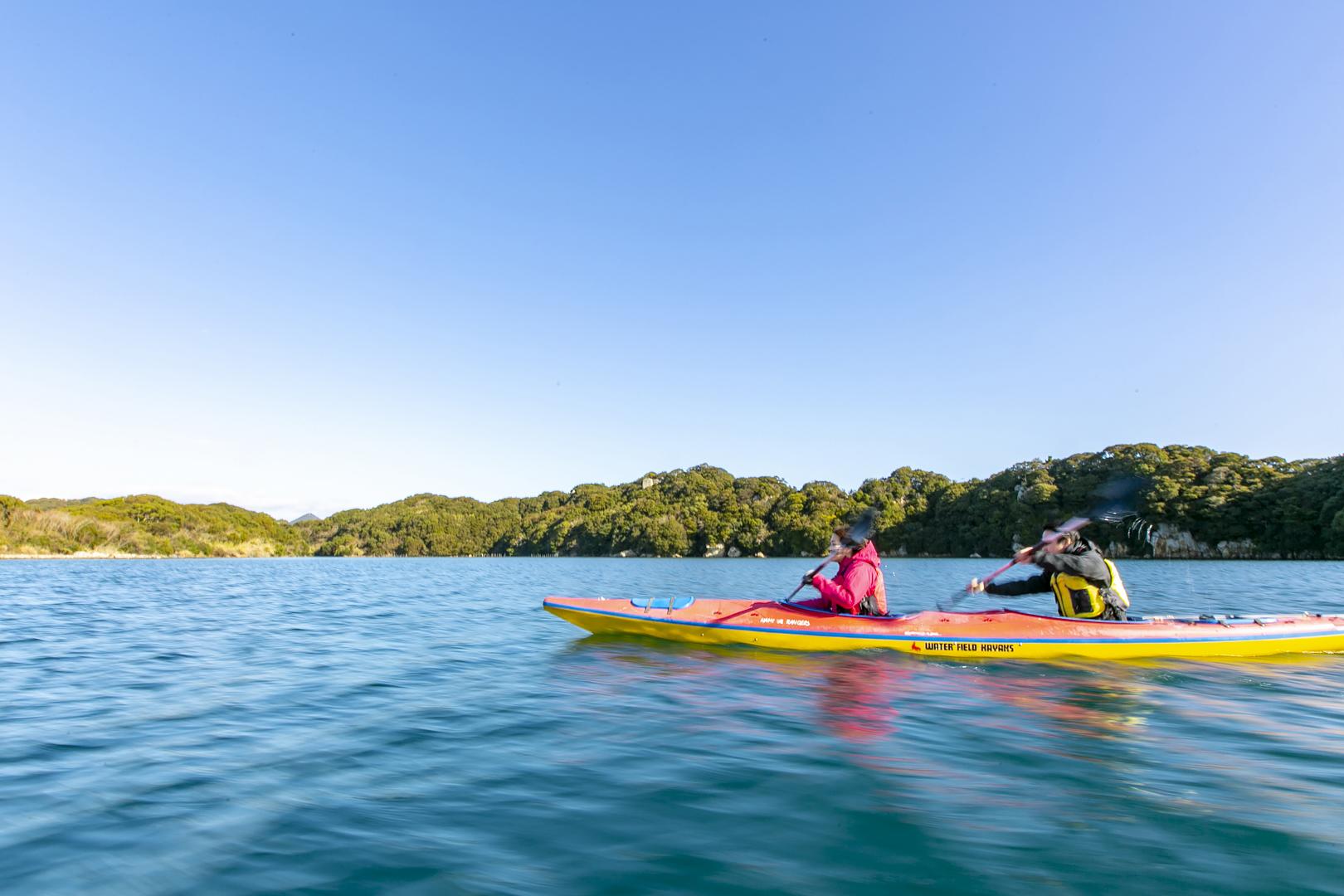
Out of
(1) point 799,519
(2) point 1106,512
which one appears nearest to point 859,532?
(2) point 1106,512

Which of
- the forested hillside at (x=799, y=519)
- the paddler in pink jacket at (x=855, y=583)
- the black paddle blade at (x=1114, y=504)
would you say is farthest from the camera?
the forested hillside at (x=799, y=519)

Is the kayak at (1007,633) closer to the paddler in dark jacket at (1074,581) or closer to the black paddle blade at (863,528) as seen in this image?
the paddler in dark jacket at (1074,581)

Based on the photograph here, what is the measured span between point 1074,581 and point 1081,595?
0.22 m

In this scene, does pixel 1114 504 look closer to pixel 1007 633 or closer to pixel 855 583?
pixel 1007 633

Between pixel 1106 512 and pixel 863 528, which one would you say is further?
pixel 1106 512

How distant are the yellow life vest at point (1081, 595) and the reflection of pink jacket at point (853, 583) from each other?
2557 mm

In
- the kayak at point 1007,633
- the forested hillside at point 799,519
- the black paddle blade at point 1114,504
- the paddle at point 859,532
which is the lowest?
the kayak at point 1007,633

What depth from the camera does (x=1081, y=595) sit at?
35.2 feet

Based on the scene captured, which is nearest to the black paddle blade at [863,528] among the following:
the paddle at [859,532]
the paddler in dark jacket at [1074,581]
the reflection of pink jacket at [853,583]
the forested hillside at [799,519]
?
the paddle at [859,532]

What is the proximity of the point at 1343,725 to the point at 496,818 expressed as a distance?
7.66m

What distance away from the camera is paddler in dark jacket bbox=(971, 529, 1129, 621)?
34.1 ft

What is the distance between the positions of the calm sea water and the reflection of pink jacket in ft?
3.18

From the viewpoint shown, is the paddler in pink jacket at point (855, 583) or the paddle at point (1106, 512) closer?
the paddle at point (1106, 512)

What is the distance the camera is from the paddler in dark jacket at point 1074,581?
10.4 m
